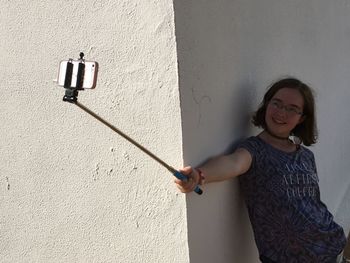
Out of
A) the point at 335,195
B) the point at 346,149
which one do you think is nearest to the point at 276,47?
the point at 335,195

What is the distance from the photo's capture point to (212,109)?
1947 millimetres

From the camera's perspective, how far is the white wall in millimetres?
1795

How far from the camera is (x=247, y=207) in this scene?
90.3 inches

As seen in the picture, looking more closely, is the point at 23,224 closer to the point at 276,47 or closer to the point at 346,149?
the point at 276,47

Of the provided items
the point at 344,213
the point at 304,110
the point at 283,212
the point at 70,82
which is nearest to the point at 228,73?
the point at 304,110

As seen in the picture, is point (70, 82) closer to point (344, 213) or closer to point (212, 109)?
point (212, 109)

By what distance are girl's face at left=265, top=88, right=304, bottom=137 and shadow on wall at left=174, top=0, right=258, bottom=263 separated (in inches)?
4.6

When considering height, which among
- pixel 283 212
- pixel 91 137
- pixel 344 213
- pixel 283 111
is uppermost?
pixel 283 111

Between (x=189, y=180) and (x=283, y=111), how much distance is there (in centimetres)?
77

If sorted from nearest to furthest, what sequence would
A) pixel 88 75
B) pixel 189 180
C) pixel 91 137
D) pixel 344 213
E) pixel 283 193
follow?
pixel 88 75
pixel 189 180
pixel 91 137
pixel 283 193
pixel 344 213

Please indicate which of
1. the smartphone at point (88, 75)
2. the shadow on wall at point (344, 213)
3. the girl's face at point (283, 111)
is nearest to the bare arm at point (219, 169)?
the girl's face at point (283, 111)

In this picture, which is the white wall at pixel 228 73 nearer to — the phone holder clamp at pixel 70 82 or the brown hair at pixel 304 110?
the brown hair at pixel 304 110

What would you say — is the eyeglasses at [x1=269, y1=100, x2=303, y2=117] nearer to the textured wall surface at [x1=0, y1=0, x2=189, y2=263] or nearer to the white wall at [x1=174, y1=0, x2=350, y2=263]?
the white wall at [x1=174, y1=0, x2=350, y2=263]

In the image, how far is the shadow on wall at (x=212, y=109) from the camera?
5.80ft
